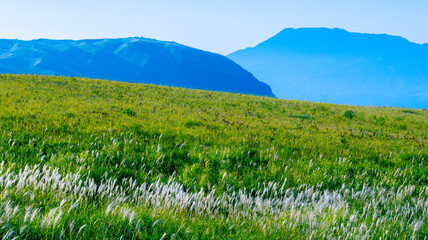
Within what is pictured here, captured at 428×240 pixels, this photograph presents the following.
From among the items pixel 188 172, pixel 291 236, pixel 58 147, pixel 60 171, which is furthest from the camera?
pixel 58 147

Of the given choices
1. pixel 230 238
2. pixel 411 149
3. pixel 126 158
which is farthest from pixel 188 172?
pixel 411 149

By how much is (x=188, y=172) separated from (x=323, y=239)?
3088 millimetres

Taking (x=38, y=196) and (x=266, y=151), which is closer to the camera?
(x=38, y=196)

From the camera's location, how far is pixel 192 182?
567cm

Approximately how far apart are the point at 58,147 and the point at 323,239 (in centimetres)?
563

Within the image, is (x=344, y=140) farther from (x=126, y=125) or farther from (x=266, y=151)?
(x=126, y=125)

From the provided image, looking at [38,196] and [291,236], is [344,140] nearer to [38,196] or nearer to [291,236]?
[291,236]

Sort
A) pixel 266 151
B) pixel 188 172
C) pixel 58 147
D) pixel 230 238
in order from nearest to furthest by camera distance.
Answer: pixel 230 238, pixel 188 172, pixel 58 147, pixel 266 151

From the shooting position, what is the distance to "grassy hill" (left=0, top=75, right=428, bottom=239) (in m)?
3.51

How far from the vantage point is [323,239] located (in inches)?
144

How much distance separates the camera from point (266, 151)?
318 inches

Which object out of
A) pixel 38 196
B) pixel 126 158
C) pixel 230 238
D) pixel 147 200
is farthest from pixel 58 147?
pixel 230 238

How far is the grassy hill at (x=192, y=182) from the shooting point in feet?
11.5

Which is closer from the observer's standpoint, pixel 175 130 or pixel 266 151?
pixel 266 151
